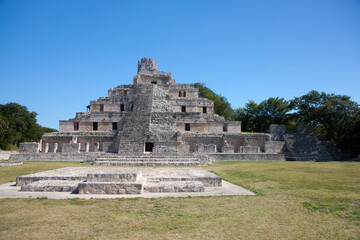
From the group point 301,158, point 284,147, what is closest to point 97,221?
point 301,158

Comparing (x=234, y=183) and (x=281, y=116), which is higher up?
(x=281, y=116)

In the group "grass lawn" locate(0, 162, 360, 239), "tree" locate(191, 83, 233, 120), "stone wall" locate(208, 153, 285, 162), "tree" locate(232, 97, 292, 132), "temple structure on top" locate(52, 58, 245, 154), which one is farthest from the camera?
"tree" locate(191, 83, 233, 120)

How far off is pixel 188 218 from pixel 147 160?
14.3 metres

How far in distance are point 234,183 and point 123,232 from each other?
645cm

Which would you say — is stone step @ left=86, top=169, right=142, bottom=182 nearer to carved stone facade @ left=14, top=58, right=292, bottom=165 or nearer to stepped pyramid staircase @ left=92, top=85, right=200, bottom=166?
stepped pyramid staircase @ left=92, top=85, right=200, bottom=166

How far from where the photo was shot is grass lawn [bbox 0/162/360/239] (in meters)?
4.22

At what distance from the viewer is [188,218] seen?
508 cm

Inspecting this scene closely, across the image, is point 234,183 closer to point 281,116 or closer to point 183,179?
point 183,179

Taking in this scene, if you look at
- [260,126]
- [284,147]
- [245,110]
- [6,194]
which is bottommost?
[6,194]

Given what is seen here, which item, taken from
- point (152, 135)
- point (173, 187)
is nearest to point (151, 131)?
point (152, 135)

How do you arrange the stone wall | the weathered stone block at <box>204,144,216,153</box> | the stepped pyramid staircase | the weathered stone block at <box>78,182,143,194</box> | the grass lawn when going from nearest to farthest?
the grass lawn < the weathered stone block at <box>78,182,143,194</box> < the stepped pyramid staircase < the stone wall < the weathered stone block at <box>204,144,216,153</box>

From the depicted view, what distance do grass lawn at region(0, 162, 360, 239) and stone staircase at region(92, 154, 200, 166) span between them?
436 inches

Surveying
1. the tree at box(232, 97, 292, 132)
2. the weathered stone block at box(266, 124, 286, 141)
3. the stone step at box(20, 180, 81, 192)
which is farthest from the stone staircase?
the tree at box(232, 97, 292, 132)

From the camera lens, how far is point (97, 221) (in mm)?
4891
